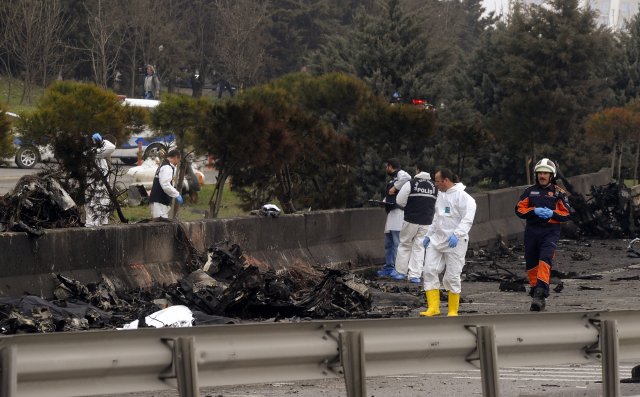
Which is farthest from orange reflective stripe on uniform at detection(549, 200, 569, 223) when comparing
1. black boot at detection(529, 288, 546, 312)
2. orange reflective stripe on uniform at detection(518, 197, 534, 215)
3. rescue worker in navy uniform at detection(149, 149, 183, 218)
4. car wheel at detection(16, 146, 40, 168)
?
car wheel at detection(16, 146, 40, 168)

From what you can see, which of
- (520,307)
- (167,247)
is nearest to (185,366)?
(520,307)

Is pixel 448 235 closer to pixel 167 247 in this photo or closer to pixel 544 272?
pixel 544 272

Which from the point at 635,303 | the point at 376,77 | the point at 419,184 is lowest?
the point at 635,303

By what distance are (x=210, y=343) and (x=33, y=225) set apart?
353 inches

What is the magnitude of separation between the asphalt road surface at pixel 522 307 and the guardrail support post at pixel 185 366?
7.39 feet

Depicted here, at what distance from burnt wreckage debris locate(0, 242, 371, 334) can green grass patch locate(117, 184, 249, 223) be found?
372 inches

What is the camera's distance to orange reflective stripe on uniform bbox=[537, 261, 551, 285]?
1515cm

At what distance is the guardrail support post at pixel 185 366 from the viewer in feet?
23.8

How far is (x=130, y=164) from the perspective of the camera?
148 ft

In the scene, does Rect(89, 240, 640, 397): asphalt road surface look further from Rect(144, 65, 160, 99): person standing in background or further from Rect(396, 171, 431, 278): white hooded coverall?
Rect(144, 65, 160, 99): person standing in background

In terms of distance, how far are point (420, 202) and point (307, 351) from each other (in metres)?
12.0

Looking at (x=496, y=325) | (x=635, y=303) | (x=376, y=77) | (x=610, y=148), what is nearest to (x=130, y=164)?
(x=376, y=77)

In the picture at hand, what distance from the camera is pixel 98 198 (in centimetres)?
1964

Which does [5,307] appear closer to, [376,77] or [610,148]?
[376,77]
